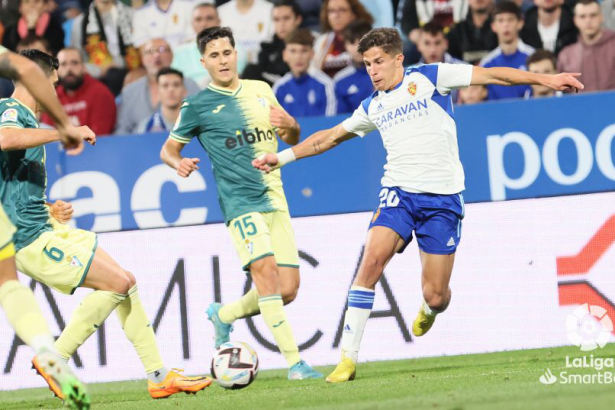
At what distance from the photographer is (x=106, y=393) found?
8.67 metres

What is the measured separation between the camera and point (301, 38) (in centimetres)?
1141

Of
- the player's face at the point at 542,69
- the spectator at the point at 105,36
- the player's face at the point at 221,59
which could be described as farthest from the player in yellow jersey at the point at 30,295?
the spectator at the point at 105,36

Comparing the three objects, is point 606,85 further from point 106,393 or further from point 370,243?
point 106,393

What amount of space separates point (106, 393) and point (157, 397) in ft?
4.48

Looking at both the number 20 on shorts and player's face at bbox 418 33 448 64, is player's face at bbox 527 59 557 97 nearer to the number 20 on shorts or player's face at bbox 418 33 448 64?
player's face at bbox 418 33 448 64

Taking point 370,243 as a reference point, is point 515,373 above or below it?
below

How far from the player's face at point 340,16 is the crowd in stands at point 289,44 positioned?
0.01 m

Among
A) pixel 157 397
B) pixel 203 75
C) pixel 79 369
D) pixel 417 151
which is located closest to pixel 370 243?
pixel 417 151

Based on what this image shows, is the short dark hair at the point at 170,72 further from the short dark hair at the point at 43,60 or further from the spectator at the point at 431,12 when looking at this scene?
the short dark hair at the point at 43,60

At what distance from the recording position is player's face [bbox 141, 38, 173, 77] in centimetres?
1216

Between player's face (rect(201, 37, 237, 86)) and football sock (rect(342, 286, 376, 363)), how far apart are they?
207cm

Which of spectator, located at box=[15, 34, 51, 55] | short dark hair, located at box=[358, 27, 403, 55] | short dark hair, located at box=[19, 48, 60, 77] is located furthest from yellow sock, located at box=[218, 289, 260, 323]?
spectator, located at box=[15, 34, 51, 55]

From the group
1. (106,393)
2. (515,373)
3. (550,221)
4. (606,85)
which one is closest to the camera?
(515,373)

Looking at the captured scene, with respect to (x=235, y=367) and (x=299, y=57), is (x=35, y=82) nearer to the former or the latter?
(x=235, y=367)
